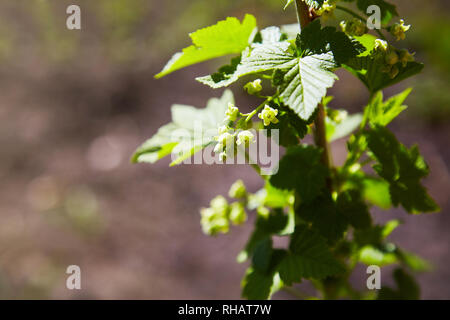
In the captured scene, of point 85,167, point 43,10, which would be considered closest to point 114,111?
point 85,167

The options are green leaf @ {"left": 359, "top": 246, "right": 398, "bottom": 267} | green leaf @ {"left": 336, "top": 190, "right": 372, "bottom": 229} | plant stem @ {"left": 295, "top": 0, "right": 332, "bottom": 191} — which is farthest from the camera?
Answer: green leaf @ {"left": 359, "top": 246, "right": 398, "bottom": 267}

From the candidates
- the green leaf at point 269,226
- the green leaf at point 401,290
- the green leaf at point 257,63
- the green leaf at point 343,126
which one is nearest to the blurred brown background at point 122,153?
the green leaf at point 401,290

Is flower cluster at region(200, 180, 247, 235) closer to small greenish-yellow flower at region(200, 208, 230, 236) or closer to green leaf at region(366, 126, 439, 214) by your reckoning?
small greenish-yellow flower at region(200, 208, 230, 236)

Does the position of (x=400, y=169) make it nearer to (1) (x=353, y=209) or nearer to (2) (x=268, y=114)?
(1) (x=353, y=209)

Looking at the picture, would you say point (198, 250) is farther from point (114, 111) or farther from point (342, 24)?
point (342, 24)

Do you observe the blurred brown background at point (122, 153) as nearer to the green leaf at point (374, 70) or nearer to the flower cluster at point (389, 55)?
the green leaf at point (374, 70)

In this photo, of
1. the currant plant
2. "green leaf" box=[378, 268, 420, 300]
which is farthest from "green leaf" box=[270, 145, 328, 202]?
"green leaf" box=[378, 268, 420, 300]
